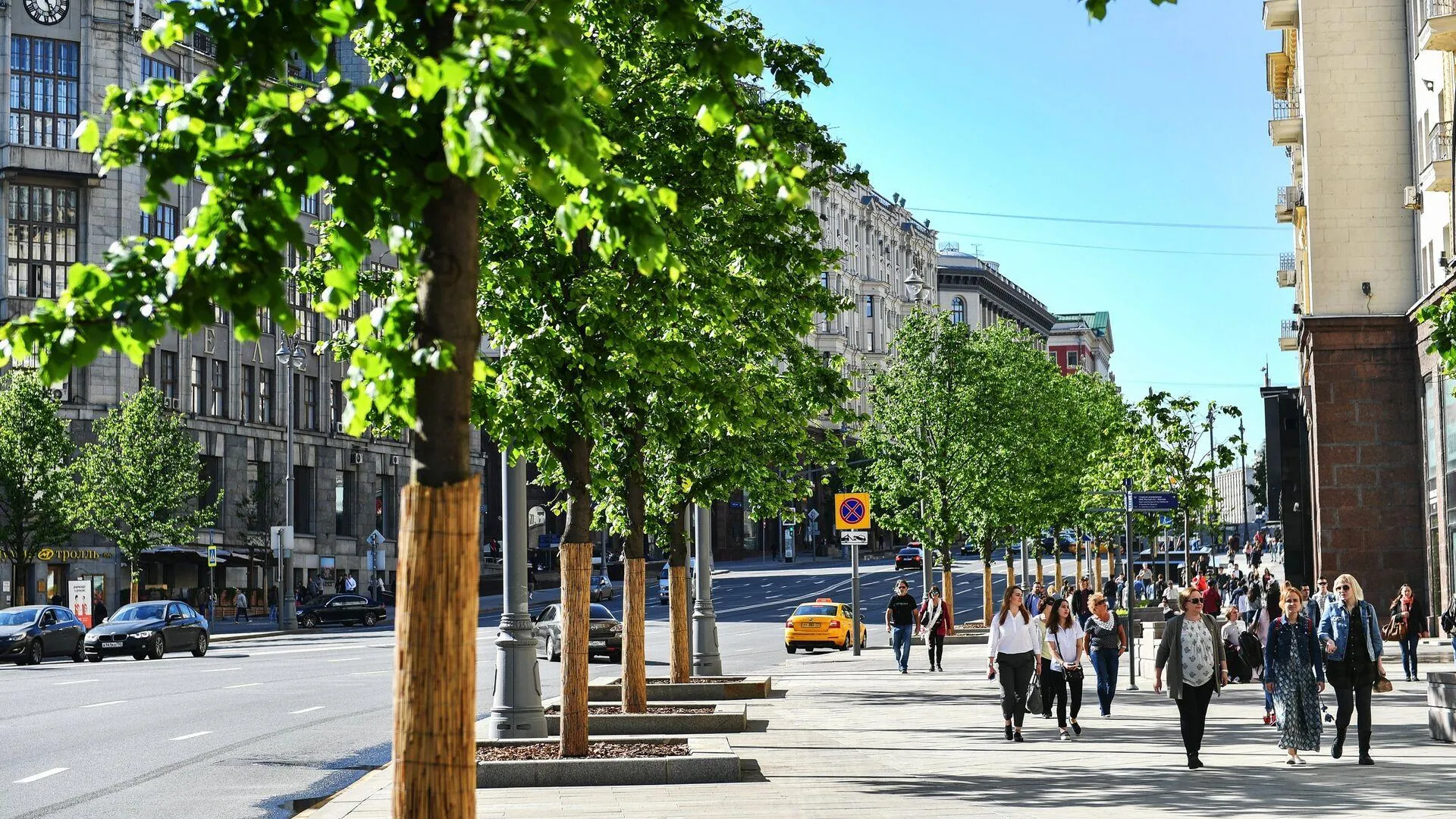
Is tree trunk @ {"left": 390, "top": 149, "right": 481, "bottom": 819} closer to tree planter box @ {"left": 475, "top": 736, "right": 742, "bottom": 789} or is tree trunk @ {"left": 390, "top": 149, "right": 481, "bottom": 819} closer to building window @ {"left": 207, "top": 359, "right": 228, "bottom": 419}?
tree planter box @ {"left": 475, "top": 736, "right": 742, "bottom": 789}

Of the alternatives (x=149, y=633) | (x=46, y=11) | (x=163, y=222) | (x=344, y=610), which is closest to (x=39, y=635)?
(x=149, y=633)

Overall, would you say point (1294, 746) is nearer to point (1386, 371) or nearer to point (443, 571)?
point (443, 571)

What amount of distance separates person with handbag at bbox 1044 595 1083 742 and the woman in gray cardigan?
2995 mm

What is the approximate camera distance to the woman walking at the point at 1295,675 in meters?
15.7

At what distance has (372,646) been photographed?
47219 millimetres

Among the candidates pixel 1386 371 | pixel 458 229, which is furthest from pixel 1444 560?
pixel 458 229

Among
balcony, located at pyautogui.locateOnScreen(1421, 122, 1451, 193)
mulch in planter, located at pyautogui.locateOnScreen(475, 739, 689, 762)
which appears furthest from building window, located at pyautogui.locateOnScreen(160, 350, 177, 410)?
mulch in planter, located at pyautogui.locateOnScreen(475, 739, 689, 762)

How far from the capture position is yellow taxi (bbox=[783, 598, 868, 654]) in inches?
1781

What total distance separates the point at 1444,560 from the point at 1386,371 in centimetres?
501

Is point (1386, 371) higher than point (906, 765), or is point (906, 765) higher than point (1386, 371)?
point (1386, 371)

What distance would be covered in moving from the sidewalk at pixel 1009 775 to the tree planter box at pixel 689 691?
1107 mm

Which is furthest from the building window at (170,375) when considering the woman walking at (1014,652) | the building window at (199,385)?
the woman walking at (1014,652)

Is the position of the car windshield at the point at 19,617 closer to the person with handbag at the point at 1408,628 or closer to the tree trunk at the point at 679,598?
the tree trunk at the point at 679,598

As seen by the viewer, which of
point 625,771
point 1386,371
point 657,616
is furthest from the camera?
point 657,616
